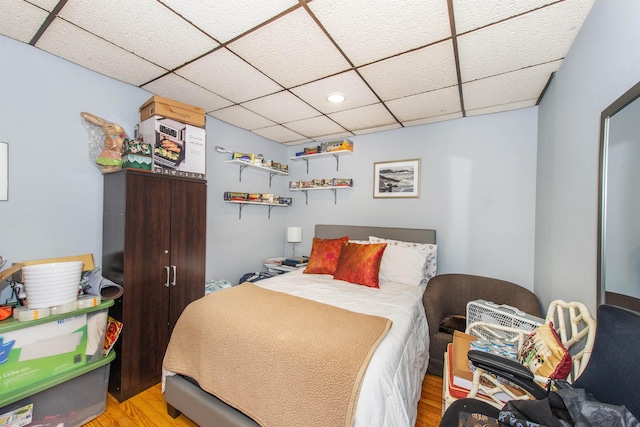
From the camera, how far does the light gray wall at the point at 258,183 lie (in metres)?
1.74

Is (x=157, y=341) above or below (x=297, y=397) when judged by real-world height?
below

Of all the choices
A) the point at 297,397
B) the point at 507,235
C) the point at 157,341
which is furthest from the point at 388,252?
the point at 157,341

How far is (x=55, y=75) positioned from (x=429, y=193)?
3576 mm

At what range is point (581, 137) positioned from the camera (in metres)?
1.42

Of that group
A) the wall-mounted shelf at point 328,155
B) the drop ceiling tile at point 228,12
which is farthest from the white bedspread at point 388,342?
the drop ceiling tile at point 228,12

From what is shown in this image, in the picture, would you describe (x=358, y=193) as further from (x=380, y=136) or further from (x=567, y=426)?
(x=567, y=426)

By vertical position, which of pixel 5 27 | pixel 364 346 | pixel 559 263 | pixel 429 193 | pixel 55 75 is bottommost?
pixel 364 346

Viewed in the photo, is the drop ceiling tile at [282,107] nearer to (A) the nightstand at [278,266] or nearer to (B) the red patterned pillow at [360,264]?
(B) the red patterned pillow at [360,264]

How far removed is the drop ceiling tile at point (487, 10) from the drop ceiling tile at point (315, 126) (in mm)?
1704

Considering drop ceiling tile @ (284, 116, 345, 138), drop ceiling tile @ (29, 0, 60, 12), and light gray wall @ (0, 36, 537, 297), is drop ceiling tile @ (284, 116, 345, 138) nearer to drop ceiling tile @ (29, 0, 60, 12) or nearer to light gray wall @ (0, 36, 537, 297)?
light gray wall @ (0, 36, 537, 297)

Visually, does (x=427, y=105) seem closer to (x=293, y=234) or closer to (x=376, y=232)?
(x=376, y=232)

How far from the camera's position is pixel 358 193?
11.6 ft

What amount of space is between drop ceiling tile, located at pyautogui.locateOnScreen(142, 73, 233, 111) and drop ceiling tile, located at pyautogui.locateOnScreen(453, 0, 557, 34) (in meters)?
2.06

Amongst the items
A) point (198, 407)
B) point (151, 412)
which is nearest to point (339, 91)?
point (198, 407)
